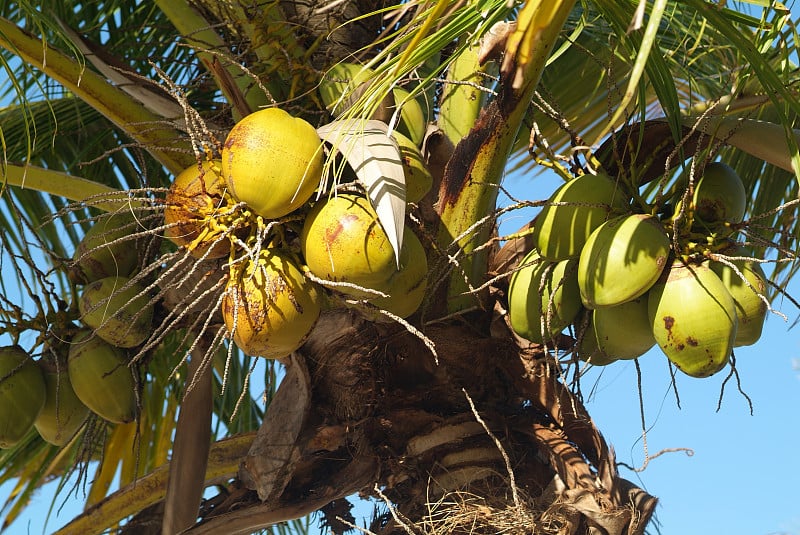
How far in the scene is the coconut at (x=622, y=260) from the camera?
5.18 feet

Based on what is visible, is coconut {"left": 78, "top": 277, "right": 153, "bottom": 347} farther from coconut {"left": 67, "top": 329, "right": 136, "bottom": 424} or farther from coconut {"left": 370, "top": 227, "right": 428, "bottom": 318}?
coconut {"left": 370, "top": 227, "right": 428, "bottom": 318}

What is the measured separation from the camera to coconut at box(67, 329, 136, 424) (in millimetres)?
2178

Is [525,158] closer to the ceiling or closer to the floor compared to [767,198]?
closer to the ceiling

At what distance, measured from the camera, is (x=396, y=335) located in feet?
7.39

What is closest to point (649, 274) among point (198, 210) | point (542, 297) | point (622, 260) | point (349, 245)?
point (622, 260)

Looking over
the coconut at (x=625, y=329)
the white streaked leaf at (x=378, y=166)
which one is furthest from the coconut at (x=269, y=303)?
the coconut at (x=625, y=329)

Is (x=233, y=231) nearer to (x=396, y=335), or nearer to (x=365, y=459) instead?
→ (x=396, y=335)

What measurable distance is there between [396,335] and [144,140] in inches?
30.0

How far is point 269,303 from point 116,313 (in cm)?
61

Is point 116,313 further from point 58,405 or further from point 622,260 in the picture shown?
point 622,260

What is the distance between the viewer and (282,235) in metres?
1.71

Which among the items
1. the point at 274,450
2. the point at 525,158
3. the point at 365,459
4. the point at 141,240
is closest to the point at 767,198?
the point at 525,158

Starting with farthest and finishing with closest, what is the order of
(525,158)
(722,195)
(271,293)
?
(525,158) < (722,195) < (271,293)

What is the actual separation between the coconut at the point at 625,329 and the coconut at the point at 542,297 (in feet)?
0.23
